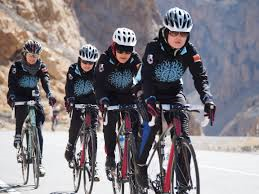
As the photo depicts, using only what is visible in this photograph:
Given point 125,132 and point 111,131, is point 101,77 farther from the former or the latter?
point 125,132

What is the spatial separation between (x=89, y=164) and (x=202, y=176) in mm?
3115

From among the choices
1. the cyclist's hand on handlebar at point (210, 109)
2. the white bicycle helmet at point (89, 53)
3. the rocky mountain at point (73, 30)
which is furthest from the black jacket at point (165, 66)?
the rocky mountain at point (73, 30)

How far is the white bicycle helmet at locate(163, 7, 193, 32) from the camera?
5.14 metres

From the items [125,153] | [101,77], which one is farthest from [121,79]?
[125,153]

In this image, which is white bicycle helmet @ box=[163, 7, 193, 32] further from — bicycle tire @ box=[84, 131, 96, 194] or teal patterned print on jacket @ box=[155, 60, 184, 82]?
bicycle tire @ box=[84, 131, 96, 194]

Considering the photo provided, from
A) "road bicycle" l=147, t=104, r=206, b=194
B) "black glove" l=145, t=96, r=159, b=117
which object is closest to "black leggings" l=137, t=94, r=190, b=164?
"road bicycle" l=147, t=104, r=206, b=194

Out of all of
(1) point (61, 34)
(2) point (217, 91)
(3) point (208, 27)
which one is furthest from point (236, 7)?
(1) point (61, 34)

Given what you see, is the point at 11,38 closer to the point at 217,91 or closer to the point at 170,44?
the point at 170,44

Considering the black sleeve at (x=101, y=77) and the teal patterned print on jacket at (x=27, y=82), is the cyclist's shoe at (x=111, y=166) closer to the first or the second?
the black sleeve at (x=101, y=77)

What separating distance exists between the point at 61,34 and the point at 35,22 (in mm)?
3561

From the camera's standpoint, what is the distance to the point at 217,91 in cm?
15300

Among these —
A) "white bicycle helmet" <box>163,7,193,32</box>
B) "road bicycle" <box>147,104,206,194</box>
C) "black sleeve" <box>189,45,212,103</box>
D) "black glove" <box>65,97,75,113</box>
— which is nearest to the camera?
"road bicycle" <box>147,104,206,194</box>

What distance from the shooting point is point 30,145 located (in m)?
8.52

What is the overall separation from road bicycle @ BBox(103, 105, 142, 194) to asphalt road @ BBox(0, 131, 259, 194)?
1.51 meters
